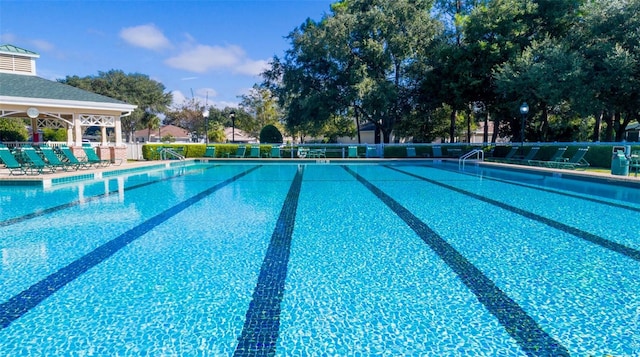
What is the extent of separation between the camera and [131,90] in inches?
1793

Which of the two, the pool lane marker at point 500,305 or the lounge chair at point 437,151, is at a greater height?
the lounge chair at point 437,151

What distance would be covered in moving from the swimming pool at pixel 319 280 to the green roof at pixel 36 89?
10371mm

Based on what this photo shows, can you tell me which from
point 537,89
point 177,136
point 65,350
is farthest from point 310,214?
point 177,136

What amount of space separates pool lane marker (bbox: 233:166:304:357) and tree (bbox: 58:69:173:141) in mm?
43634

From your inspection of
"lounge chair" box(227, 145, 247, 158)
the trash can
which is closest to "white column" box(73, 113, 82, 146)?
"lounge chair" box(227, 145, 247, 158)

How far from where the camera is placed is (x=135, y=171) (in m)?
16.3

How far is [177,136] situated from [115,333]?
65.9 m

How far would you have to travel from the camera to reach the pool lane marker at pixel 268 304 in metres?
2.80

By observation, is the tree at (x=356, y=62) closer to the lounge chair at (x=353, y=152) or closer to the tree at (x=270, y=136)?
the tree at (x=270, y=136)

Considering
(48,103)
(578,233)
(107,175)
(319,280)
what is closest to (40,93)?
(48,103)

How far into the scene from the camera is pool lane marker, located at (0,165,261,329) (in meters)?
3.35

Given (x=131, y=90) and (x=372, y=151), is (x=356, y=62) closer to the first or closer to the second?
(x=372, y=151)

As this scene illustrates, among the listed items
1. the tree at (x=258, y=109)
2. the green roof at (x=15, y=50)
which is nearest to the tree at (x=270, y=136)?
the green roof at (x=15, y=50)

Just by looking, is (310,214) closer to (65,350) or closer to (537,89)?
(65,350)
